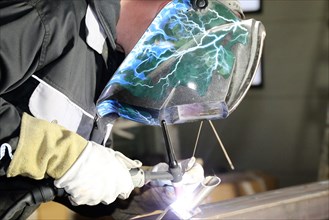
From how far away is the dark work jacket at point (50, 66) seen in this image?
0.89m

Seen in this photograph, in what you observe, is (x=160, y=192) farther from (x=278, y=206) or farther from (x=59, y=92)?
(x=278, y=206)

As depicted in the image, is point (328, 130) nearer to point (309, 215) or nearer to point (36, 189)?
point (309, 215)

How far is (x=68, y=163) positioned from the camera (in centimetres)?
89

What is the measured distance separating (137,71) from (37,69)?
240mm

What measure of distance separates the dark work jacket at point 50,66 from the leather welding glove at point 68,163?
0.12 feet

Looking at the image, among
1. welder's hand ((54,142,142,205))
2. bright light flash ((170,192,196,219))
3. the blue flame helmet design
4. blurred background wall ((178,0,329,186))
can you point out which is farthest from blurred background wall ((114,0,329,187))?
welder's hand ((54,142,142,205))

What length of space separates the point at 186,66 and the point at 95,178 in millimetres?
348

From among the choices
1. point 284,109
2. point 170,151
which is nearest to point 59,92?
point 170,151

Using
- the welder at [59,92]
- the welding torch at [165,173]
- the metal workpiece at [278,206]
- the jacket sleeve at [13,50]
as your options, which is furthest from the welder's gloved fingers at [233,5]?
the metal workpiece at [278,206]

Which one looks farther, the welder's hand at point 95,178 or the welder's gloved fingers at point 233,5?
the welder's gloved fingers at point 233,5

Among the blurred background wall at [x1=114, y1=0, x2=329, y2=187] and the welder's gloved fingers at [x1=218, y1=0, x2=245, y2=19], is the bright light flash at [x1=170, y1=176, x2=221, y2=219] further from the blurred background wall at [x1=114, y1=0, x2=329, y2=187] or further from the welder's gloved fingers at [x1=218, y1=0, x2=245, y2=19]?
the blurred background wall at [x1=114, y1=0, x2=329, y2=187]

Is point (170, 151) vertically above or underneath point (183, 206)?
above

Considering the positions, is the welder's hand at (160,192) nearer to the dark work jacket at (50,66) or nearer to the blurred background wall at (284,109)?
the dark work jacket at (50,66)

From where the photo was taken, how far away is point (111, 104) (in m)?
1.15
